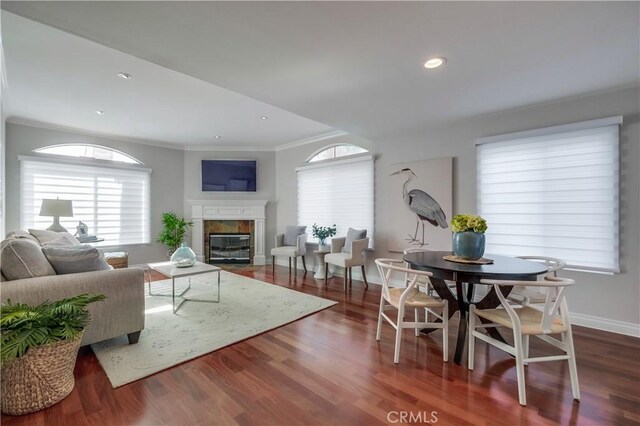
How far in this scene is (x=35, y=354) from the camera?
1.49 m

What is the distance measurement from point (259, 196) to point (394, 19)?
4859 millimetres

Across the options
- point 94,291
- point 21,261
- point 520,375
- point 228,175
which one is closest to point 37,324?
point 94,291

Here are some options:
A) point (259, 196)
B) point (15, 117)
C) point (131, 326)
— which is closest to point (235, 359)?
point (131, 326)

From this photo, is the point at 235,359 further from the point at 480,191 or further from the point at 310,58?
the point at 480,191

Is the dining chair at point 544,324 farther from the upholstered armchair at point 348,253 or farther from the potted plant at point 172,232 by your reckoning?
the potted plant at point 172,232

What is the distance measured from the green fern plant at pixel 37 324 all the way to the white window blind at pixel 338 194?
3708 millimetres

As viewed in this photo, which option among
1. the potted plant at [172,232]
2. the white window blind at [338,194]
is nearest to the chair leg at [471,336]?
the white window blind at [338,194]

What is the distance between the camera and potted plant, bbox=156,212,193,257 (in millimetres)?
5406

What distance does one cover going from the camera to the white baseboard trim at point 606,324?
2583 millimetres

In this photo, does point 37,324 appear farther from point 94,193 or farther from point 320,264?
point 94,193

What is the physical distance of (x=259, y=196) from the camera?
6.12m

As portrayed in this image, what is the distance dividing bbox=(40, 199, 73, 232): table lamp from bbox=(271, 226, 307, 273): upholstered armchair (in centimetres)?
315

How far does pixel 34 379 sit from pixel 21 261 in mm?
841

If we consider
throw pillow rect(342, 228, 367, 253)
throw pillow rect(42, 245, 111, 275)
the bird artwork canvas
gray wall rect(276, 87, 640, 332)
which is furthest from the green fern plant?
gray wall rect(276, 87, 640, 332)
